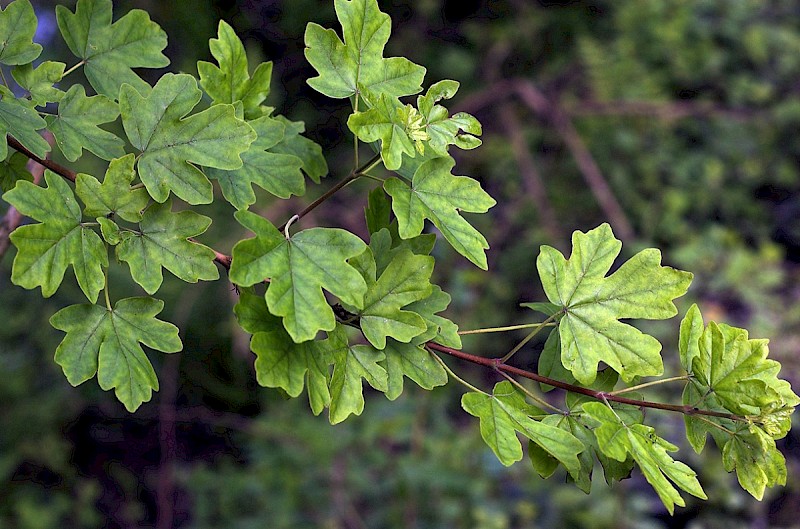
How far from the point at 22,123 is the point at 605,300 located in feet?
2.34

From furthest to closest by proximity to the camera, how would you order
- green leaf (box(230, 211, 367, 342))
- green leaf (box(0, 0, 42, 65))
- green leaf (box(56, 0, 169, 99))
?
green leaf (box(56, 0, 169, 99)) → green leaf (box(0, 0, 42, 65)) → green leaf (box(230, 211, 367, 342))

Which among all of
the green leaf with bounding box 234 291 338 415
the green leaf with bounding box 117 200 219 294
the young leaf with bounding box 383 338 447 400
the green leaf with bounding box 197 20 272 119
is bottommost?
the young leaf with bounding box 383 338 447 400

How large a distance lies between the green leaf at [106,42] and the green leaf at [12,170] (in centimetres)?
14

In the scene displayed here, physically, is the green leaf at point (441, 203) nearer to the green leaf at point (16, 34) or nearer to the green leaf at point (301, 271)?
the green leaf at point (301, 271)

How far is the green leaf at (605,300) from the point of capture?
0.87 metres

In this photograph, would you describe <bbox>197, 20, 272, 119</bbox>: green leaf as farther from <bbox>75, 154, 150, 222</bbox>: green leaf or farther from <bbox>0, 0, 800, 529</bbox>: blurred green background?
<bbox>0, 0, 800, 529</bbox>: blurred green background

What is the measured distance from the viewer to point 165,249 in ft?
2.74

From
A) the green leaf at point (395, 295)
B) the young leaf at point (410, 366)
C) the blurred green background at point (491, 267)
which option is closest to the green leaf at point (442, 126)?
the green leaf at point (395, 295)

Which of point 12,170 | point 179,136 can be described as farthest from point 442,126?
point 12,170

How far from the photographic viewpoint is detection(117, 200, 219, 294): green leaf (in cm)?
82

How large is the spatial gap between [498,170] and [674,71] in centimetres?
132

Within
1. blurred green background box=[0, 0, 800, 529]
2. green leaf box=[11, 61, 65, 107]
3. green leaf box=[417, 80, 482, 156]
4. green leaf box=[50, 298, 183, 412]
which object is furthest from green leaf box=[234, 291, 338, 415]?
blurred green background box=[0, 0, 800, 529]

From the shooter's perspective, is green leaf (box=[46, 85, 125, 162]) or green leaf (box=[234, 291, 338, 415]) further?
green leaf (box=[46, 85, 125, 162])

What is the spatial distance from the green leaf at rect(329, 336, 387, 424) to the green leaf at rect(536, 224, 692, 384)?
8.7 inches
